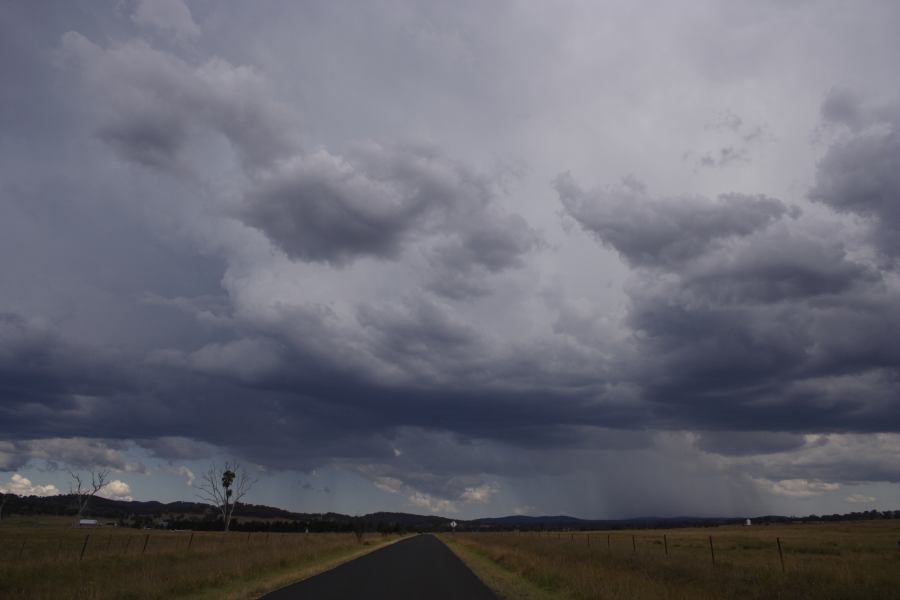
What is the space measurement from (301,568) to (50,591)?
45.8 ft

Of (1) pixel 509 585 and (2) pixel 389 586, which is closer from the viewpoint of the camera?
(2) pixel 389 586

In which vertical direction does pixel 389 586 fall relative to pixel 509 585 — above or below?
above

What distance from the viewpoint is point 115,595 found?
17328 millimetres

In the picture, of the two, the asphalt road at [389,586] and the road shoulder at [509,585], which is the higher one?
the asphalt road at [389,586]

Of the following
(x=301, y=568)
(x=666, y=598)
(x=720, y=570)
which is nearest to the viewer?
(x=666, y=598)

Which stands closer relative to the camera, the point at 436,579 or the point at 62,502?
the point at 436,579

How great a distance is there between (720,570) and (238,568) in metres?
18.5

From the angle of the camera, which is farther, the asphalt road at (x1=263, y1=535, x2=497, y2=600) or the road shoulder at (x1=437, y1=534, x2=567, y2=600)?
the road shoulder at (x1=437, y1=534, x2=567, y2=600)

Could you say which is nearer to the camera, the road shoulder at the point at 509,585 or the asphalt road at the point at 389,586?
the asphalt road at the point at 389,586

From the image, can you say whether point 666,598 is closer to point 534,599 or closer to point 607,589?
point 607,589

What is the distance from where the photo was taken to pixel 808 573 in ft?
66.8

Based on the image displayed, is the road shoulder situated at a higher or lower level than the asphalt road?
lower

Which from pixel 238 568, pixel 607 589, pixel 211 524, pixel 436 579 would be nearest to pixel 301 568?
pixel 238 568

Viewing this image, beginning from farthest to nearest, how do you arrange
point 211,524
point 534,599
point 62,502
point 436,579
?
1. point 62,502
2. point 211,524
3. point 436,579
4. point 534,599
